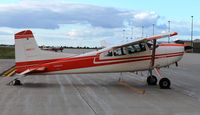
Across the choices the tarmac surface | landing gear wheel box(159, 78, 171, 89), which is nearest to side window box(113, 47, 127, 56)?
the tarmac surface

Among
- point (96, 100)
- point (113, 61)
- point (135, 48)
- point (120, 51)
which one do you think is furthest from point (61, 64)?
point (96, 100)

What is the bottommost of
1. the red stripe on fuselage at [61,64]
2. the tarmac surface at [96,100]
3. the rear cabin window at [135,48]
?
the tarmac surface at [96,100]

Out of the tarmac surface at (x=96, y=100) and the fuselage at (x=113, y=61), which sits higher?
the fuselage at (x=113, y=61)

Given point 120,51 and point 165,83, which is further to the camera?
point 120,51

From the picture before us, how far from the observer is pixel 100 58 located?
17.6m

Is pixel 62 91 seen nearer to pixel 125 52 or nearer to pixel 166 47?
pixel 125 52

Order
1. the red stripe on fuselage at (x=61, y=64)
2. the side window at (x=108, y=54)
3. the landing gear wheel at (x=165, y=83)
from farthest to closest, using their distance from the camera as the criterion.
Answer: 1. the side window at (x=108, y=54)
2. the red stripe on fuselage at (x=61, y=64)
3. the landing gear wheel at (x=165, y=83)

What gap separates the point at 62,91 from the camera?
1509cm

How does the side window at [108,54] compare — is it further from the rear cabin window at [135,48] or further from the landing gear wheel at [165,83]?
the landing gear wheel at [165,83]

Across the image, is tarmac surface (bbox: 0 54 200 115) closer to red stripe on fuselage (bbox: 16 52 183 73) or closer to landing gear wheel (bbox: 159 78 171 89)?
landing gear wheel (bbox: 159 78 171 89)

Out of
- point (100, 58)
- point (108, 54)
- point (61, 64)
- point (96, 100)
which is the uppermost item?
point (108, 54)

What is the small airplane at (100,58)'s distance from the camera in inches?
680

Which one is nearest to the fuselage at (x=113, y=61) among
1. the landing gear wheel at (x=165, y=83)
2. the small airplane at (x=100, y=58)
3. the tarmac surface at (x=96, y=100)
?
the small airplane at (x=100, y=58)

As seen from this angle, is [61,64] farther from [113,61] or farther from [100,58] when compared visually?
[113,61]
